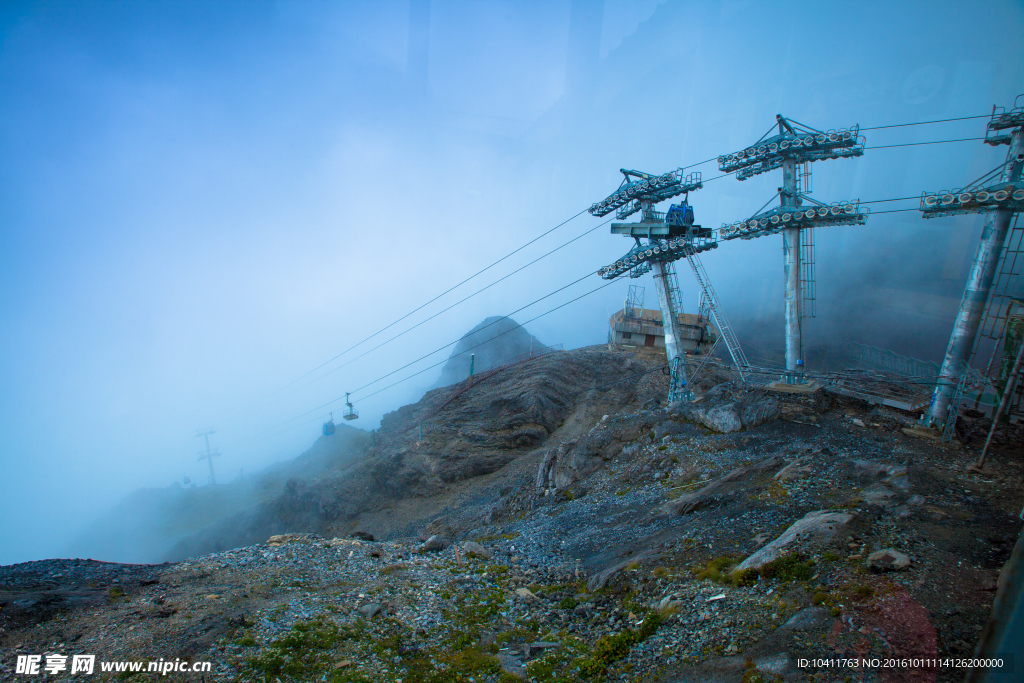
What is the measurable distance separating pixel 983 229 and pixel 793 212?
7.10 m

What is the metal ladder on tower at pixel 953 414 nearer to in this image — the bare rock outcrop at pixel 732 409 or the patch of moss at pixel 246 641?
the bare rock outcrop at pixel 732 409

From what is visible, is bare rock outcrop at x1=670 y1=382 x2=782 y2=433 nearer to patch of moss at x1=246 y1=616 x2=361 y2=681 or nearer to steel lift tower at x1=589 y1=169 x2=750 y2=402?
steel lift tower at x1=589 y1=169 x2=750 y2=402

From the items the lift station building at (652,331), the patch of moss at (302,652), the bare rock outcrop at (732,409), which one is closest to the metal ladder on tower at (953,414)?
the bare rock outcrop at (732,409)

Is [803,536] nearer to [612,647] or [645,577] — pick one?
[645,577]

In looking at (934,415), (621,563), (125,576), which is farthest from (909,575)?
(125,576)

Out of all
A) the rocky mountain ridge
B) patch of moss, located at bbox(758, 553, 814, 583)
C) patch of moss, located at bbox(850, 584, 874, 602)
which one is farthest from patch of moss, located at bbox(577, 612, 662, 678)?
patch of moss, located at bbox(850, 584, 874, 602)

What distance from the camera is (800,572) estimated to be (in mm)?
10281

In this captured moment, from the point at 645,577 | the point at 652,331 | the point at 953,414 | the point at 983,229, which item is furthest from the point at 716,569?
the point at 652,331

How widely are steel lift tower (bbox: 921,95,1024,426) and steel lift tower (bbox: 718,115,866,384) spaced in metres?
4.57

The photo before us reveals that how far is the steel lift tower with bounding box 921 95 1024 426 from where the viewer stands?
18.0 meters

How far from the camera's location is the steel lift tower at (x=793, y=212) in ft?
76.8

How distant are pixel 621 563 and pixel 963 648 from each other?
7.80 m

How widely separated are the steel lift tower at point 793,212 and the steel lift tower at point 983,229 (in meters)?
4.57

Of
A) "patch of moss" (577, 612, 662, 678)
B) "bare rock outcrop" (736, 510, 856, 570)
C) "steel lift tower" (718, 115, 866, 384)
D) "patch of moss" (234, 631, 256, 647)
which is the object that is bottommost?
"patch of moss" (577, 612, 662, 678)
